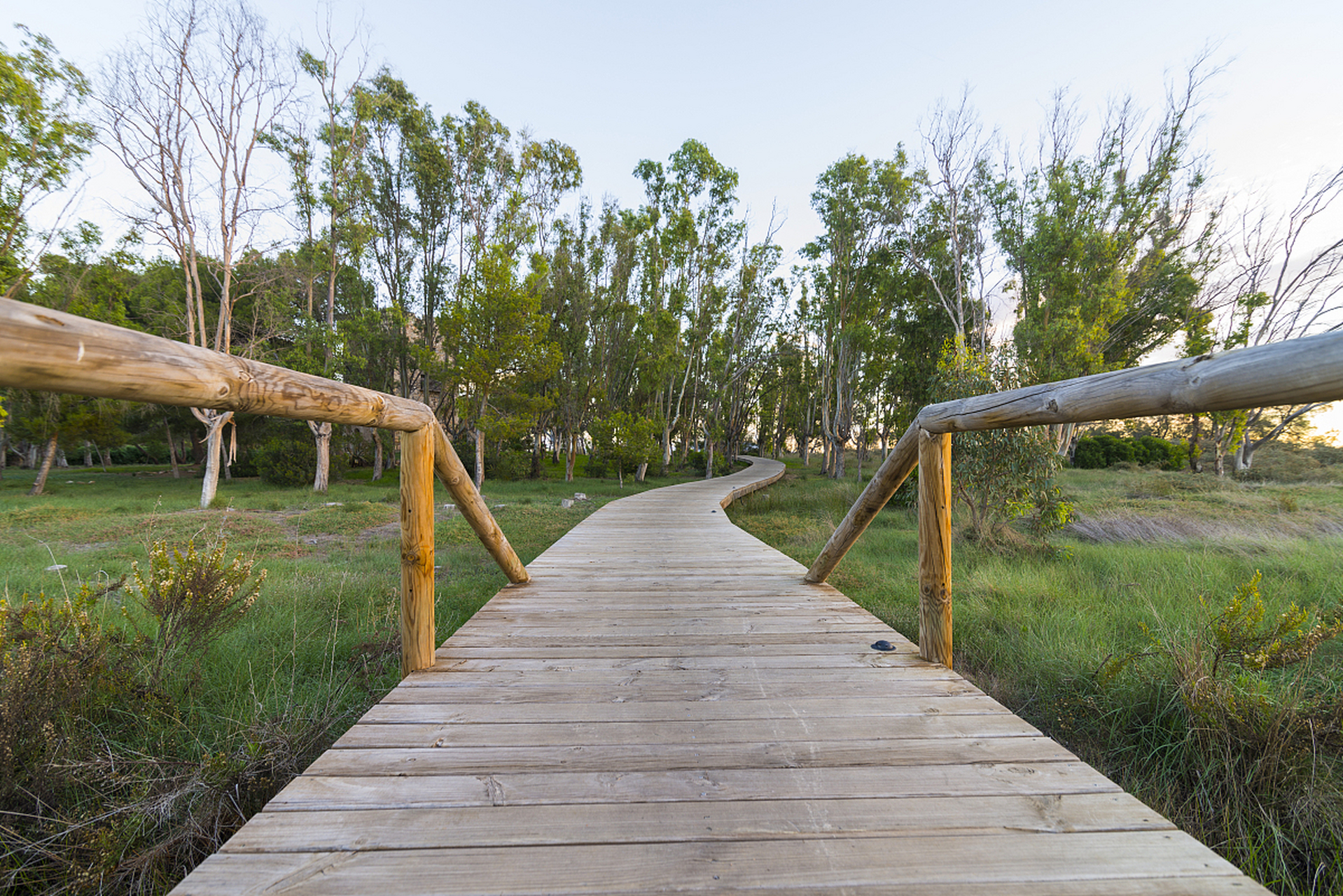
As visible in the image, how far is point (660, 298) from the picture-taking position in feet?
69.9

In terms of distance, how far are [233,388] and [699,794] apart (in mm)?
1778

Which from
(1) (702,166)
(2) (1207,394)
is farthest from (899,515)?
(1) (702,166)

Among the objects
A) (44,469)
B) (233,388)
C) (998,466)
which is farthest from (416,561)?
(44,469)

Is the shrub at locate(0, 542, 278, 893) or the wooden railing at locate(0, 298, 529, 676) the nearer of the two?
the wooden railing at locate(0, 298, 529, 676)

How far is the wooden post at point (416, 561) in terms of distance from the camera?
2.25 metres

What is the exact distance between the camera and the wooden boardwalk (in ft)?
3.72

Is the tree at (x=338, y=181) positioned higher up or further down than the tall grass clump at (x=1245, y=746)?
higher up

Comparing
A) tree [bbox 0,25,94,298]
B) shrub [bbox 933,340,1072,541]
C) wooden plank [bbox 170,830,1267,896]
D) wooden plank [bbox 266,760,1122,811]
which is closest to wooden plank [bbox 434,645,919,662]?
wooden plank [bbox 266,760,1122,811]

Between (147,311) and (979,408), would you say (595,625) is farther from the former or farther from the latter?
(147,311)

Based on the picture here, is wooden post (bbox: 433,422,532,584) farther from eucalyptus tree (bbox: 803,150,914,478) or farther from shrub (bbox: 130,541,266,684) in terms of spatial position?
eucalyptus tree (bbox: 803,150,914,478)

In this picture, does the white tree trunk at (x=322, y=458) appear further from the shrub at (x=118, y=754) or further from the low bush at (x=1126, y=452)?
the low bush at (x=1126, y=452)

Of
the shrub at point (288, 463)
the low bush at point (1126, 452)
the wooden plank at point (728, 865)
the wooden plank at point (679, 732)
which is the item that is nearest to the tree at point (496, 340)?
the shrub at point (288, 463)

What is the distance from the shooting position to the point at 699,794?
4.69 ft

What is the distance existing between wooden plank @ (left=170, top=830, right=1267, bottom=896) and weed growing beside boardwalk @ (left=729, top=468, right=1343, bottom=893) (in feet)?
3.10
